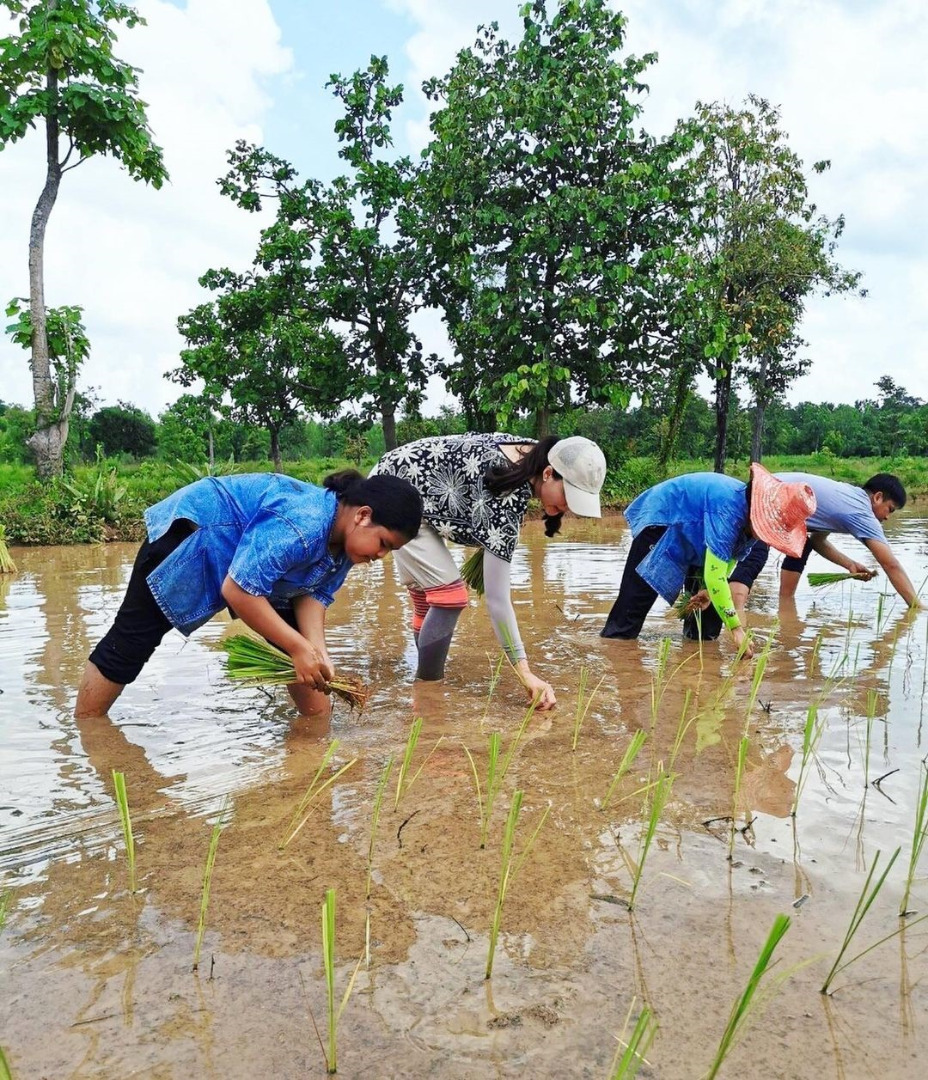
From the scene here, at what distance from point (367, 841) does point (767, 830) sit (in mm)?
1129

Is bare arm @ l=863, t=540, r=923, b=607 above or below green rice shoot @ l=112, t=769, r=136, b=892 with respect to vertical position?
above

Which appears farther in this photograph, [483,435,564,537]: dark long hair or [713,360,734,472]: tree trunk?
[713,360,734,472]: tree trunk

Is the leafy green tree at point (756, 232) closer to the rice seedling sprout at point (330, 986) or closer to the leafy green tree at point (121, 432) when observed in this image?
the rice seedling sprout at point (330, 986)

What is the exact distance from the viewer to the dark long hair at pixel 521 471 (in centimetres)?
352

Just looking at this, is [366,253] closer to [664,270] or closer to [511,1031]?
[664,270]

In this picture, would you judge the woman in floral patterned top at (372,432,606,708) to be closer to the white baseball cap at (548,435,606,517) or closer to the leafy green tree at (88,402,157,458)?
the white baseball cap at (548,435,606,517)

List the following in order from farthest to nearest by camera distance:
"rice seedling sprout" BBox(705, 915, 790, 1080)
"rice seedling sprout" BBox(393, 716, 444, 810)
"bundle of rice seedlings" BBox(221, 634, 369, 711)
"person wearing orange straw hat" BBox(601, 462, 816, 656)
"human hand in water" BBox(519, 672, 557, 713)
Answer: "person wearing orange straw hat" BBox(601, 462, 816, 656), "human hand in water" BBox(519, 672, 557, 713), "bundle of rice seedlings" BBox(221, 634, 369, 711), "rice seedling sprout" BBox(393, 716, 444, 810), "rice seedling sprout" BBox(705, 915, 790, 1080)

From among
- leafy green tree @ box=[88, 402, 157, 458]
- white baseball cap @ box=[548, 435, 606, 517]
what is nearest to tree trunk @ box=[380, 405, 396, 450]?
white baseball cap @ box=[548, 435, 606, 517]

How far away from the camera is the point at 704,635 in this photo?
5430 millimetres

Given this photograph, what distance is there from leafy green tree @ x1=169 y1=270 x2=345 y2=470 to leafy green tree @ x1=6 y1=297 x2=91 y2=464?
5.21m

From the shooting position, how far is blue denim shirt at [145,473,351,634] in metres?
2.96

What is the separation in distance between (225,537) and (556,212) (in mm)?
13270

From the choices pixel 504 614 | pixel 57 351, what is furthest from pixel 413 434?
pixel 504 614

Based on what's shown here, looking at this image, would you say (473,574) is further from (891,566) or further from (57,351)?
(57,351)
